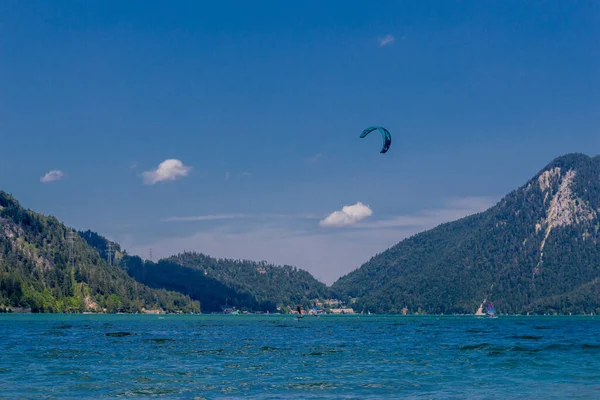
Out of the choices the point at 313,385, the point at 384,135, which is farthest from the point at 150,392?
the point at 384,135

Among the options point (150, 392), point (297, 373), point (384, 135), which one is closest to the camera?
point (150, 392)

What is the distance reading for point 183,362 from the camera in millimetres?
61438

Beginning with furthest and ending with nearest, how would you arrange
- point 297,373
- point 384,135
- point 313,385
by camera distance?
point 384,135, point 297,373, point 313,385

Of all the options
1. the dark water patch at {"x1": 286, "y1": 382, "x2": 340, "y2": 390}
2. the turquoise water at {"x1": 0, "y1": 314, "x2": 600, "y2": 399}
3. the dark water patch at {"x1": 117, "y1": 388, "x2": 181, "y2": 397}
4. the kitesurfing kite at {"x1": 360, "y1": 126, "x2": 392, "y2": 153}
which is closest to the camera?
the dark water patch at {"x1": 117, "y1": 388, "x2": 181, "y2": 397}

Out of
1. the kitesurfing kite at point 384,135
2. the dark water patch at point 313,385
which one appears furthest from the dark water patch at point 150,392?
the kitesurfing kite at point 384,135

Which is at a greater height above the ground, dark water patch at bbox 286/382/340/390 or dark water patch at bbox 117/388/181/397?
dark water patch at bbox 117/388/181/397

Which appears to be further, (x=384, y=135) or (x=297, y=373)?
(x=384, y=135)

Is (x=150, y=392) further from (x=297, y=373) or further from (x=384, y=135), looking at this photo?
(x=384, y=135)

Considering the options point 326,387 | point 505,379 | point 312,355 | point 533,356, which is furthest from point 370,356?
point 326,387

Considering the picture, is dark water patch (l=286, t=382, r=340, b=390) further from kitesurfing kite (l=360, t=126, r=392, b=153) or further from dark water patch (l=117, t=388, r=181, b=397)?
kitesurfing kite (l=360, t=126, r=392, b=153)

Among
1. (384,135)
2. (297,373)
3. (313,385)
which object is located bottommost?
(313,385)

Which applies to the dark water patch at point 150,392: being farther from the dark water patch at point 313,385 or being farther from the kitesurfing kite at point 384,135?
the kitesurfing kite at point 384,135

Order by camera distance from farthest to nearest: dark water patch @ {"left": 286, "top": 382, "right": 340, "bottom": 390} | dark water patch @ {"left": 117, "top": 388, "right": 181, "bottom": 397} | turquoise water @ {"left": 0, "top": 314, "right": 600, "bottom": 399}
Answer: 1. dark water patch @ {"left": 286, "top": 382, "right": 340, "bottom": 390}
2. turquoise water @ {"left": 0, "top": 314, "right": 600, "bottom": 399}
3. dark water patch @ {"left": 117, "top": 388, "right": 181, "bottom": 397}

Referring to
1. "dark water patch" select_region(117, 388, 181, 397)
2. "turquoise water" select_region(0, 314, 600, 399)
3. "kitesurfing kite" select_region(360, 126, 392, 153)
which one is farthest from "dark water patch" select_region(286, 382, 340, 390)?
"kitesurfing kite" select_region(360, 126, 392, 153)
